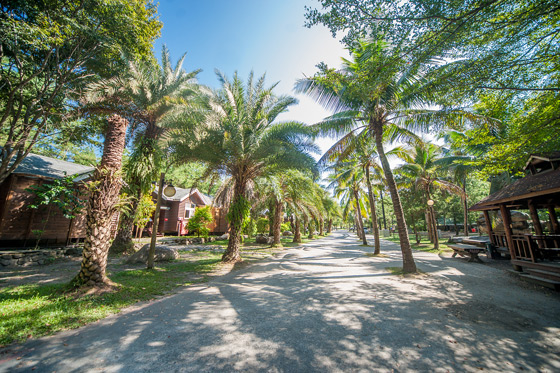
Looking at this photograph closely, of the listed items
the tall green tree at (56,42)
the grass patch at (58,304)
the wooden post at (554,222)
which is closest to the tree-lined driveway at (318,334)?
the grass patch at (58,304)

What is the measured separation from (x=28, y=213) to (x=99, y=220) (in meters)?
10.6

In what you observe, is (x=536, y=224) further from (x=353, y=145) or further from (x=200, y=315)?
(x=200, y=315)

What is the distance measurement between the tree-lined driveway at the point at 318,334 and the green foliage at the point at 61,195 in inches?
406

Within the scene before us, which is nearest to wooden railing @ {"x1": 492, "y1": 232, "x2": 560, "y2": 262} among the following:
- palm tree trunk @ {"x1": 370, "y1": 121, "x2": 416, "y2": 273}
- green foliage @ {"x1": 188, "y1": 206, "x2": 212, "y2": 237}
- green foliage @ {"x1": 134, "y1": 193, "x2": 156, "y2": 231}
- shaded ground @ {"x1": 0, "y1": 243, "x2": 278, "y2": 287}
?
palm tree trunk @ {"x1": 370, "y1": 121, "x2": 416, "y2": 273}

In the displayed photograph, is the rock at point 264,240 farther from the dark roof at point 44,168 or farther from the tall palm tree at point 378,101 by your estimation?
the dark roof at point 44,168

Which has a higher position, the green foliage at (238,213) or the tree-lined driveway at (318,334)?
the green foliage at (238,213)

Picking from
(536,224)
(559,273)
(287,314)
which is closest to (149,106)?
(287,314)

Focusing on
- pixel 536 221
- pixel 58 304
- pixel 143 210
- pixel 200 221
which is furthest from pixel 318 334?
pixel 200 221

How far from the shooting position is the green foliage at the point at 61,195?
10.5 metres

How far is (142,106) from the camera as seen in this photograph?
12180 mm

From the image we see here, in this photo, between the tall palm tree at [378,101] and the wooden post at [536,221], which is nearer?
the tall palm tree at [378,101]

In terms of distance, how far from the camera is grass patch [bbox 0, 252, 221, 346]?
3.55 metres

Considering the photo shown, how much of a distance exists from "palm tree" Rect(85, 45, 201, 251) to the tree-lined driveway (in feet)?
29.3

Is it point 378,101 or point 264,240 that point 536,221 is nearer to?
point 378,101
